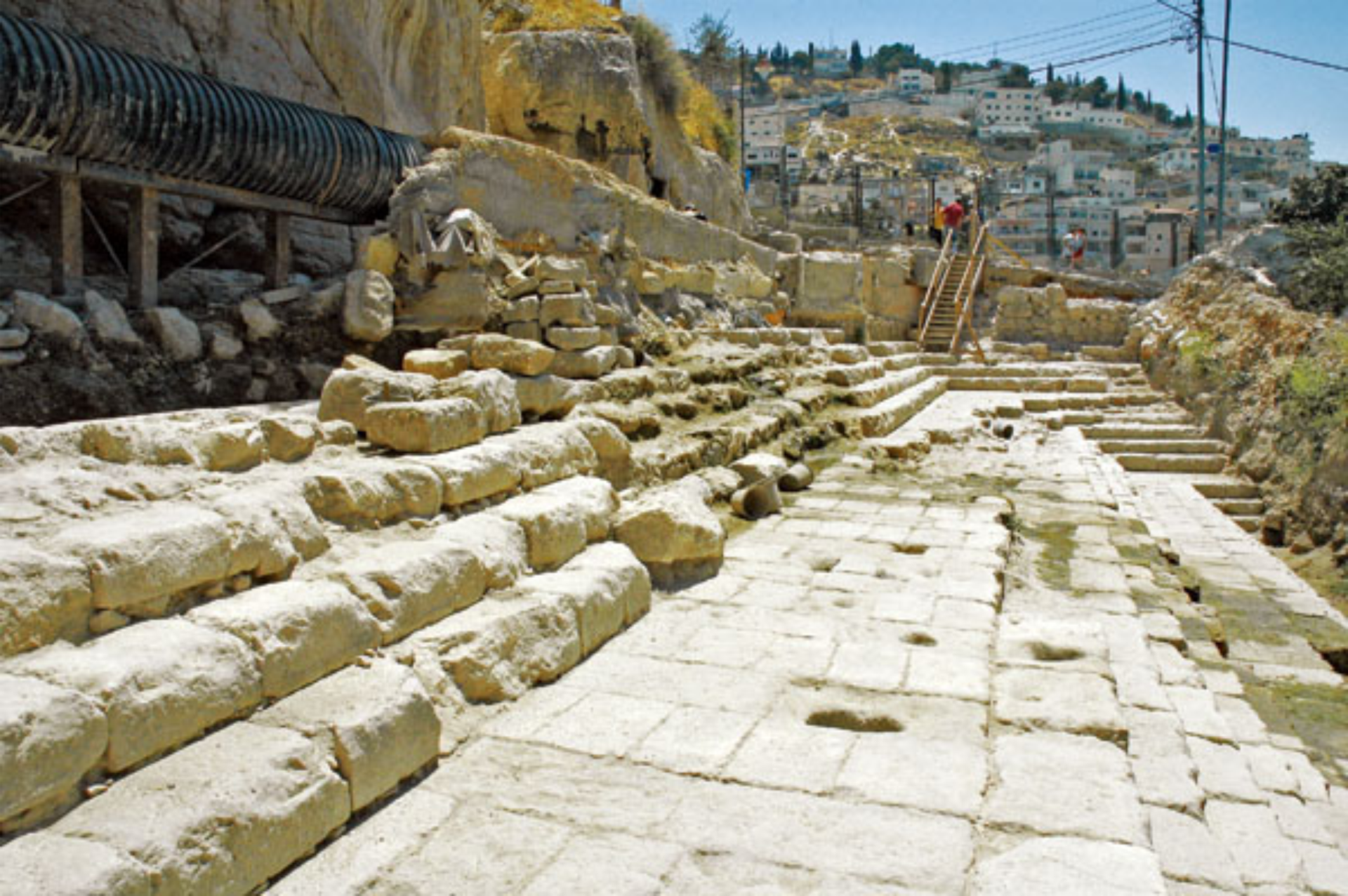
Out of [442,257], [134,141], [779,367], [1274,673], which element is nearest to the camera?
[134,141]

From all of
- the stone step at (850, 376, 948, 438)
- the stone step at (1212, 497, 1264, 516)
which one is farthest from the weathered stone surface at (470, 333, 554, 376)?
the stone step at (1212, 497, 1264, 516)

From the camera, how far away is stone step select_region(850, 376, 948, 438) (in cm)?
957

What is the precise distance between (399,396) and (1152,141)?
120430 millimetres

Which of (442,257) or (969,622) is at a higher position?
(442,257)

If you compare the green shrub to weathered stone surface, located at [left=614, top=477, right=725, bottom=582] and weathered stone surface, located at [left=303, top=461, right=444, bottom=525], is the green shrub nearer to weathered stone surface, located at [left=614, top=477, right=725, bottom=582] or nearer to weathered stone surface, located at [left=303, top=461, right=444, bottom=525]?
weathered stone surface, located at [left=614, top=477, right=725, bottom=582]

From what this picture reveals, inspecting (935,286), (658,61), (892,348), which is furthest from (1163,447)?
(658,61)

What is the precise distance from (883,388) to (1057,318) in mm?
8805

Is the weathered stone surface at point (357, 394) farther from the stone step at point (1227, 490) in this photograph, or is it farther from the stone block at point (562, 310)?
the stone step at point (1227, 490)

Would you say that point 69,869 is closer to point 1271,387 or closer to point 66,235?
point 66,235

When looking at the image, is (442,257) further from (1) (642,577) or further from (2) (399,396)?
(1) (642,577)

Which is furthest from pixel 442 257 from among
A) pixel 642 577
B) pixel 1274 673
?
pixel 1274 673

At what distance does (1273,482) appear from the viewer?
38.1 feet

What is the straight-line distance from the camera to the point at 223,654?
2588 mm

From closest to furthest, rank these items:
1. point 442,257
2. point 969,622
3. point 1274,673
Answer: point 969,622, point 1274,673, point 442,257
